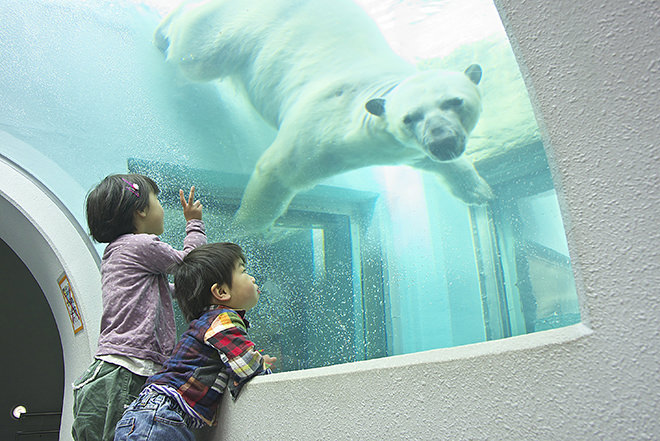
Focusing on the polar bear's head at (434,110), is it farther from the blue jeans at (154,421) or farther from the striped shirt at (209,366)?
the blue jeans at (154,421)

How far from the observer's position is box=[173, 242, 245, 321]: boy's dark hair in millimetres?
899

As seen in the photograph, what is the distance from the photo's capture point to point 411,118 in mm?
2602

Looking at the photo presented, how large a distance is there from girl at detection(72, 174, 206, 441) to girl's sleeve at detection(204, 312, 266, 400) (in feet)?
0.71

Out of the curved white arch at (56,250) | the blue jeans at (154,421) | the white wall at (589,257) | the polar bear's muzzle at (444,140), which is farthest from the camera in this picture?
the polar bear's muzzle at (444,140)

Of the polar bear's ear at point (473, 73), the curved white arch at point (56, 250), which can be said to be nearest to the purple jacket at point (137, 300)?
the curved white arch at point (56, 250)

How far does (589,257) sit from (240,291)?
0.65 metres

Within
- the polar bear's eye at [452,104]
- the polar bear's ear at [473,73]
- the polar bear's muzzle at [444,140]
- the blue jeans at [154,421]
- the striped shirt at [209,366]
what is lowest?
the blue jeans at [154,421]

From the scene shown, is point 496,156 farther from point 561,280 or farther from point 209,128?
point 209,128

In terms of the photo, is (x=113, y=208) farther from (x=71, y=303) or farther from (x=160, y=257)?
(x=71, y=303)

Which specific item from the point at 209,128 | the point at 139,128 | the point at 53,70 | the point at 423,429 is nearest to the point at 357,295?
the point at 209,128

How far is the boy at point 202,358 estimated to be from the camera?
0.75 meters

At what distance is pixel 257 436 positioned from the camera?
699 mm

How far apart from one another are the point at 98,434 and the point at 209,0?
9.34ft

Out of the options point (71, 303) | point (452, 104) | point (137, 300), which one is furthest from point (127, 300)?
point (452, 104)
